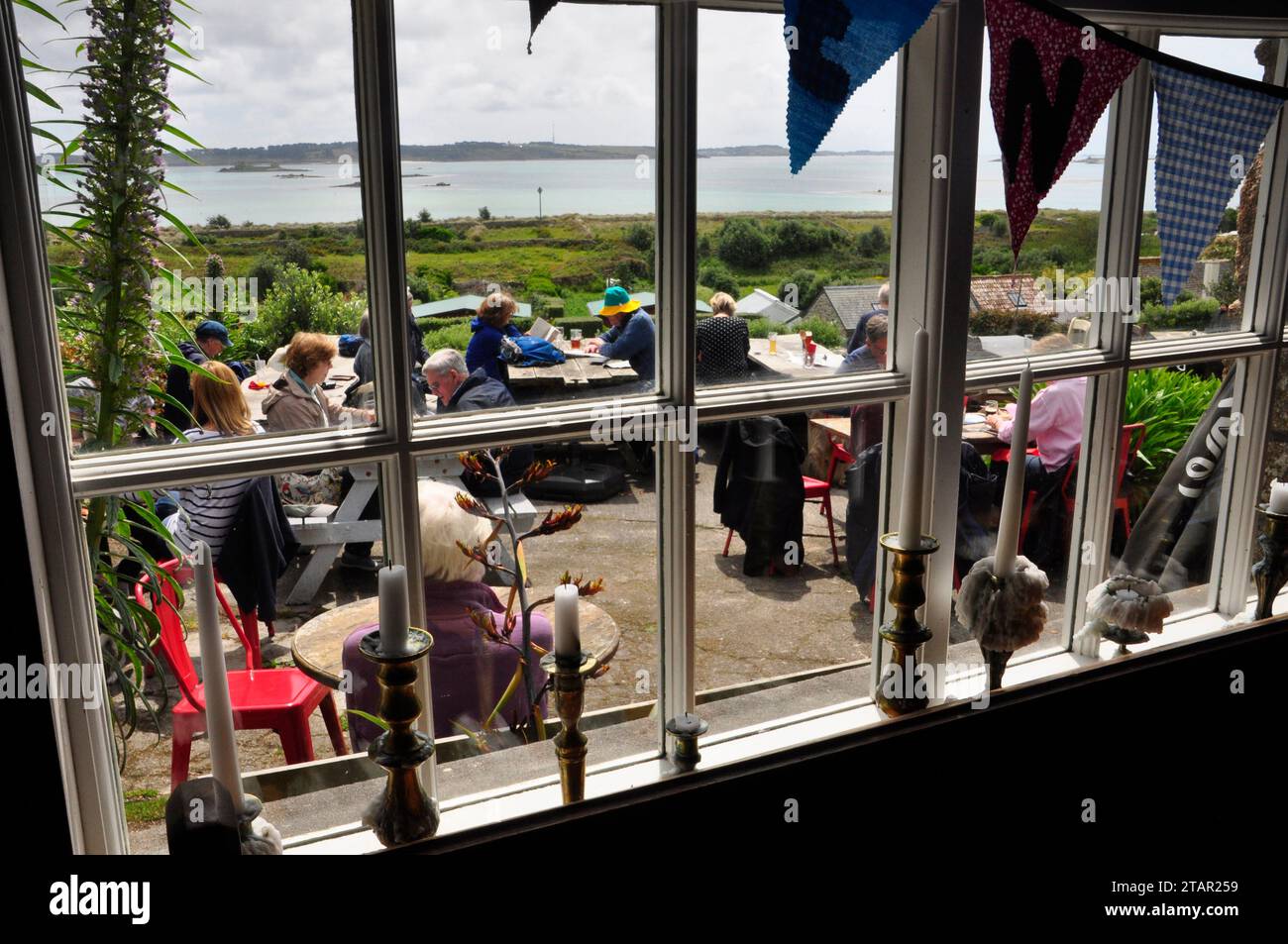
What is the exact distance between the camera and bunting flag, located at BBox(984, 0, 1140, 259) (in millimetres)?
1519

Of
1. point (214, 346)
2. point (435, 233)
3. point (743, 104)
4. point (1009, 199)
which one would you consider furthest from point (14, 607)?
point (1009, 199)

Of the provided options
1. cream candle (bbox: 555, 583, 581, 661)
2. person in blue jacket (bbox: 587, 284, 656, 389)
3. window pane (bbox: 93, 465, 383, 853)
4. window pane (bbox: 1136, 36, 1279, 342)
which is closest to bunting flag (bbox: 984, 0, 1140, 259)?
window pane (bbox: 1136, 36, 1279, 342)

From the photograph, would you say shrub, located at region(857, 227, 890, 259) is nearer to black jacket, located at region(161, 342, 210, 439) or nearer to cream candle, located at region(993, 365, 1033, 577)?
cream candle, located at region(993, 365, 1033, 577)

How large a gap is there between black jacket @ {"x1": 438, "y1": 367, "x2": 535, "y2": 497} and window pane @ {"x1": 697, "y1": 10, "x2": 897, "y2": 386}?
30cm

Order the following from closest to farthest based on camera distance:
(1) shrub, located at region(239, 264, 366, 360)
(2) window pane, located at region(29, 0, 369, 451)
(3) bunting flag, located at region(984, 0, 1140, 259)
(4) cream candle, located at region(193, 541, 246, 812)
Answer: (4) cream candle, located at region(193, 541, 246, 812) → (2) window pane, located at region(29, 0, 369, 451) → (1) shrub, located at region(239, 264, 366, 360) → (3) bunting flag, located at region(984, 0, 1140, 259)

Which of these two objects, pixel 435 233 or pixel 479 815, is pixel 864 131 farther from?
pixel 479 815

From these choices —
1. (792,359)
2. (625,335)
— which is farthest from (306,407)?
(792,359)

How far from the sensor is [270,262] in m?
1.29

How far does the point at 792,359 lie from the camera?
1658 millimetres

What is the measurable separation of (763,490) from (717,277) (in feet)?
1.14

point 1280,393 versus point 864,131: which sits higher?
point 864,131

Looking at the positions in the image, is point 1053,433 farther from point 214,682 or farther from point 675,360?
point 214,682
